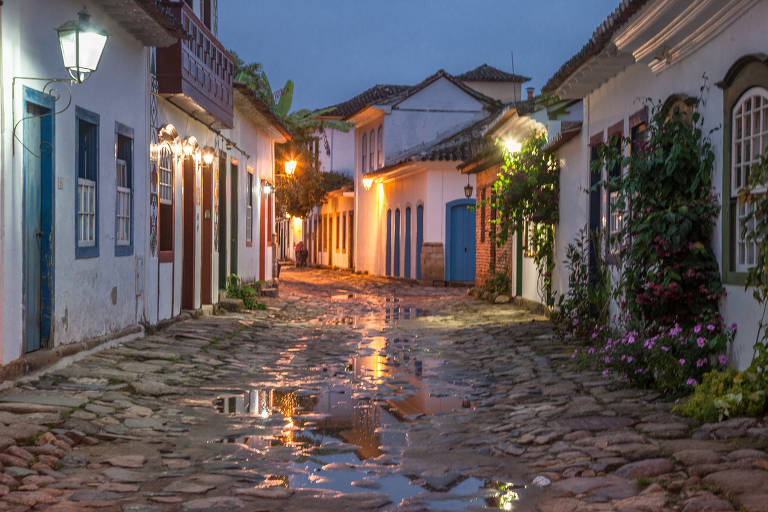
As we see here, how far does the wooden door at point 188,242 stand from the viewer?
596 inches

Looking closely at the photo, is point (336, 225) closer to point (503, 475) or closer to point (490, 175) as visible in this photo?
point (490, 175)

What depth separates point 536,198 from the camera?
16531mm

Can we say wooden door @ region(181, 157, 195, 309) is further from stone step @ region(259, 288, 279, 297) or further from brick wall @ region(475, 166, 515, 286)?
brick wall @ region(475, 166, 515, 286)

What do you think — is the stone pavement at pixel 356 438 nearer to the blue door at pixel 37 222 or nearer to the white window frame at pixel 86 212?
the blue door at pixel 37 222

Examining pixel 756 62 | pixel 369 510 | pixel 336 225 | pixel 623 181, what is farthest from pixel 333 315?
pixel 336 225

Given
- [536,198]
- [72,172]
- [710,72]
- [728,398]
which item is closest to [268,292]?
[536,198]

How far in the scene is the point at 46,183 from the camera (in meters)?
8.98

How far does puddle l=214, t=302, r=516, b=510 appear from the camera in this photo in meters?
5.53

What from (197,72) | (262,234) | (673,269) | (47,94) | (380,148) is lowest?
(673,269)

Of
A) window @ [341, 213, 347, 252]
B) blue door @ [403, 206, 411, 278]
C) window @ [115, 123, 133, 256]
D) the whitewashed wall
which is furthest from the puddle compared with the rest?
window @ [341, 213, 347, 252]

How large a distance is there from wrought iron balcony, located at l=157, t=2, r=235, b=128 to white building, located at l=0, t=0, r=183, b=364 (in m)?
0.60

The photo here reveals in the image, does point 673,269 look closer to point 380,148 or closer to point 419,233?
point 419,233

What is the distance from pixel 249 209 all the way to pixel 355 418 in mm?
14156

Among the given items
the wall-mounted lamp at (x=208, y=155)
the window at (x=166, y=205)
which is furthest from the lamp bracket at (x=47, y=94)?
the wall-mounted lamp at (x=208, y=155)
